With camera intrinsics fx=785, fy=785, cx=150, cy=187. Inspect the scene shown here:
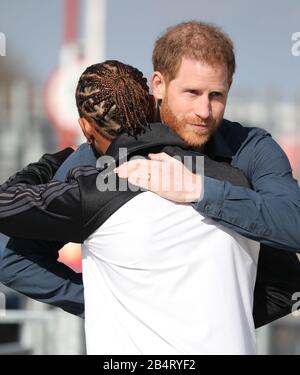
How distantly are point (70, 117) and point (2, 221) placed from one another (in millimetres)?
4184

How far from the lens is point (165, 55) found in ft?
4.82

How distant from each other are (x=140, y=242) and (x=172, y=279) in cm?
9

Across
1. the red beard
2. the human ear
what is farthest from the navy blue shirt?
the human ear

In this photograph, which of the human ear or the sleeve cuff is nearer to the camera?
the sleeve cuff

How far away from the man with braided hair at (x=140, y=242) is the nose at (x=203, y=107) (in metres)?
0.06

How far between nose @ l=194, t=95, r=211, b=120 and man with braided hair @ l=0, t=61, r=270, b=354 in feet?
0.20

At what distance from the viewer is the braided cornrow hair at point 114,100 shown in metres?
1.40

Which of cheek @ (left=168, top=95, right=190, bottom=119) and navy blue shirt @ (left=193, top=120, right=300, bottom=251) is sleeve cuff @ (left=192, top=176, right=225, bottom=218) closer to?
navy blue shirt @ (left=193, top=120, right=300, bottom=251)

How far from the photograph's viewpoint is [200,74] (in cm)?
141

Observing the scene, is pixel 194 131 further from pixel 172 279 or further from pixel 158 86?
pixel 172 279

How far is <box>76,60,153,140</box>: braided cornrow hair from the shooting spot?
4.58 ft

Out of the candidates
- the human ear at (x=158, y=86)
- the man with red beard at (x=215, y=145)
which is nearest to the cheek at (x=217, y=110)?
the man with red beard at (x=215, y=145)

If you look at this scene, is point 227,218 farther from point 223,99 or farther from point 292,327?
point 292,327
